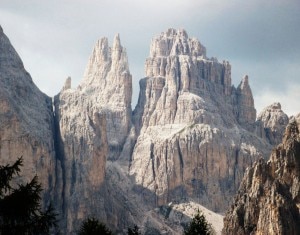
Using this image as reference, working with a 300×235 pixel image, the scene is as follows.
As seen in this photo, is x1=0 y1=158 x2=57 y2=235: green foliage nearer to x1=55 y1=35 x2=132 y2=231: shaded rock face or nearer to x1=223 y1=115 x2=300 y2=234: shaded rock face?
x1=223 y1=115 x2=300 y2=234: shaded rock face

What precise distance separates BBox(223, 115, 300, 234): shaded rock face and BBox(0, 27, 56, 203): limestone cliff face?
Answer: 60.2 metres

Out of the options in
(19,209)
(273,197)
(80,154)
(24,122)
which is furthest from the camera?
(80,154)

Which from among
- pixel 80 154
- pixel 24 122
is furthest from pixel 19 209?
pixel 80 154

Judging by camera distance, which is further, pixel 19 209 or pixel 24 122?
pixel 24 122

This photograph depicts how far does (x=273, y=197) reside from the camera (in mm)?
85438

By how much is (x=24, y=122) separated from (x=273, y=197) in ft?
280

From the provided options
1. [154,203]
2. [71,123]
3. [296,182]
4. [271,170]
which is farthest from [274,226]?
[154,203]

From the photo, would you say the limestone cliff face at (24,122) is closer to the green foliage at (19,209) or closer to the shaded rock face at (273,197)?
the shaded rock face at (273,197)

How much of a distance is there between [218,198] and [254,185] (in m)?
98.6

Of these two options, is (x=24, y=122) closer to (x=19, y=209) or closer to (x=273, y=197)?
(x=273, y=197)

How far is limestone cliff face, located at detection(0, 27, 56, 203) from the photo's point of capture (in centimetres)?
14950

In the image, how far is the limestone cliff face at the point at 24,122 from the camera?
14950 centimetres

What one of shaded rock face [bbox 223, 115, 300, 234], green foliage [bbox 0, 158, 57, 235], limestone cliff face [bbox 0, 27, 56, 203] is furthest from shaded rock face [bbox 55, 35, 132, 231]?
green foliage [bbox 0, 158, 57, 235]

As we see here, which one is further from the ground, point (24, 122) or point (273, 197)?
point (24, 122)
